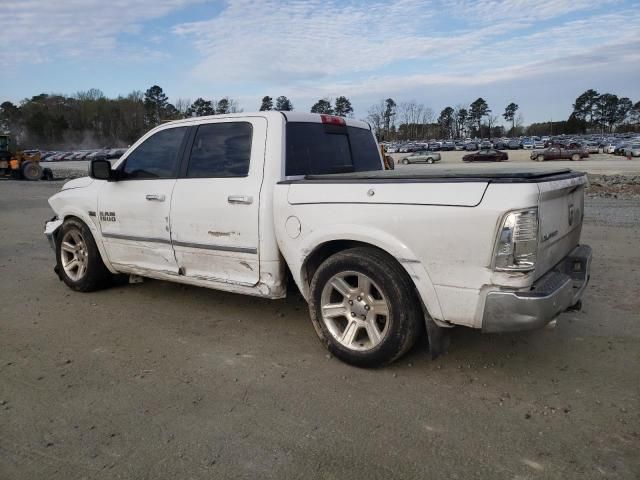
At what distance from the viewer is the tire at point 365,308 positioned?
3467 mm

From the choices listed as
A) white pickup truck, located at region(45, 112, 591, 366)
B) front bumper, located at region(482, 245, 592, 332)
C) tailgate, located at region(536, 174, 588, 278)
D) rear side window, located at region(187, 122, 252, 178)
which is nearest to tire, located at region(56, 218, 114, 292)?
white pickup truck, located at region(45, 112, 591, 366)

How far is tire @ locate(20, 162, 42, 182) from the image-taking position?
29469 millimetres

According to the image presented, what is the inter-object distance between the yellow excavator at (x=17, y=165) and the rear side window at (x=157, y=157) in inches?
1127

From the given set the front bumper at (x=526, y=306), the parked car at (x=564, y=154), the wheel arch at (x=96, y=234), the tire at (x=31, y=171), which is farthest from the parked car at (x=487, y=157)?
the front bumper at (x=526, y=306)

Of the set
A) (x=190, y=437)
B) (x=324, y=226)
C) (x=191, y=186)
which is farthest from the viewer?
(x=191, y=186)

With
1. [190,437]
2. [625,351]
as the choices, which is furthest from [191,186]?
[625,351]

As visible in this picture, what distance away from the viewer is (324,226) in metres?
3.75

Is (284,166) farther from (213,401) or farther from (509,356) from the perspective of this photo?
(509,356)

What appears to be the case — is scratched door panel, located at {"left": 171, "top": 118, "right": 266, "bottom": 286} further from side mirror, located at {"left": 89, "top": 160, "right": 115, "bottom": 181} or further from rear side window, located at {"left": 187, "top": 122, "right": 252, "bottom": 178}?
side mirror, located at {"left": 89, "top": 160, "right": 115, "bottom": 181}

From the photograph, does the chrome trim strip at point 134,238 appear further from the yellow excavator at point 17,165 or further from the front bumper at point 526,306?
the yellow excavator at point 17,165

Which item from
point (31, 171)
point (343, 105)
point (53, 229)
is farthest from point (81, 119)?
point (53, 229)

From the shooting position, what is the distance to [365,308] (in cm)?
369

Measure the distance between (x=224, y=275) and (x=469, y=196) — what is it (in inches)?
89.6

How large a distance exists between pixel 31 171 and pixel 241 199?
30358mm
